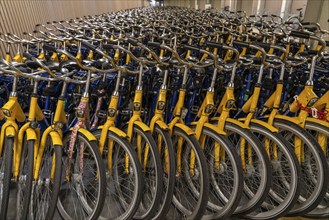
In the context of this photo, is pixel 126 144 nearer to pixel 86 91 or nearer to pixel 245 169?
A: pixel 86 91

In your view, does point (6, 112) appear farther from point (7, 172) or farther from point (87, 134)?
point (87, 134)

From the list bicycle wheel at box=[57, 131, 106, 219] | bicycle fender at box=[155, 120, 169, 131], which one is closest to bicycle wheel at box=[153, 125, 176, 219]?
bicycle fender at box=[155, 120, 169, 131]

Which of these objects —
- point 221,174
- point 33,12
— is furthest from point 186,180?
point 33,12

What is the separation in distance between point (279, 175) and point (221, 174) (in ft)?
1.46

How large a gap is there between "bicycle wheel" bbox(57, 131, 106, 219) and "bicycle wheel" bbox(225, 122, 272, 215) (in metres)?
0.88

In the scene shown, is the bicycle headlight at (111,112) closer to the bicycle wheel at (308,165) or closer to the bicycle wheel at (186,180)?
the bicycle wheel at (186,180)

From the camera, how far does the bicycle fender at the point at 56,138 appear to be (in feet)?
4.94

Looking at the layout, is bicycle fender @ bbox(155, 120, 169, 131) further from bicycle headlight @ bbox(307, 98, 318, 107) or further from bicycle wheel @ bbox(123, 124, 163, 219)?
bicycle headlight @ bbox(307, 98, 318, 107)

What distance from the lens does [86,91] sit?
157 centimetres

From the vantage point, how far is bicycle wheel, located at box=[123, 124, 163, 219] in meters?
1.58

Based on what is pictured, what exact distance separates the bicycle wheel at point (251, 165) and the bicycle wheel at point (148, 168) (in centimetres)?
53

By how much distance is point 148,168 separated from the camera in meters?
1.88

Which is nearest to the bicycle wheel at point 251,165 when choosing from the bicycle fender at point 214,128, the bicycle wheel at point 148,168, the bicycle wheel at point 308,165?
the bicycle fender at point 214,128

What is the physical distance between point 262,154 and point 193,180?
0.57m
